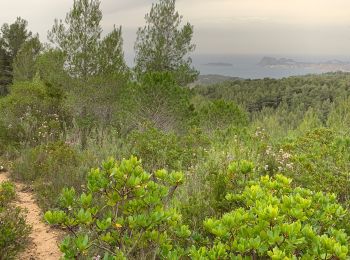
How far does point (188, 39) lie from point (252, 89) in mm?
52672

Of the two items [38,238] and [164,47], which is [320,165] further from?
[164,47]

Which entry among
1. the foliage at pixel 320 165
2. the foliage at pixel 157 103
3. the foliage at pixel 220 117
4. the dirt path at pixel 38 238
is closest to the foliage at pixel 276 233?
the foliage at pixel 320 165

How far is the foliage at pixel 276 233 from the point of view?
105 inches

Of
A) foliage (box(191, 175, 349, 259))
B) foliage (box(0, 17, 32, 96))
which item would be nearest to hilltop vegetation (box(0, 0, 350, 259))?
foliage (box(191, 175, 349, 259))

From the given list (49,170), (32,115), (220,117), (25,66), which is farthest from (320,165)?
(25,66)

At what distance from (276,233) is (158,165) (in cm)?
599

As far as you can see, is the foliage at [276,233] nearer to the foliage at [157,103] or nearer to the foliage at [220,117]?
the foliage at [157,103]

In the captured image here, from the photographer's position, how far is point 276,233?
2.70 m

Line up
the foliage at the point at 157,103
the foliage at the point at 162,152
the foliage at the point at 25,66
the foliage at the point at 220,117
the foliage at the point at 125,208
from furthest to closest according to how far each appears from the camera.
Answer: the foliage at the point at 25,66, the foliage at the point at 220,117, the foliage at the point at 157,103, the foliage at the point at 162,152, the foliage at the point at 125,208

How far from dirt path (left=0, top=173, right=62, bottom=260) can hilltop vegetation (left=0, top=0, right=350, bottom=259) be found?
0.65 feet

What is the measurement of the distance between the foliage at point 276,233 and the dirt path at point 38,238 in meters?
2.97

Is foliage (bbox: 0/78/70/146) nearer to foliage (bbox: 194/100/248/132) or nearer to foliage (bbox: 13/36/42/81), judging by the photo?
foliage (bbox: 194/100/248/132)

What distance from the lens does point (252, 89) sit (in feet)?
242

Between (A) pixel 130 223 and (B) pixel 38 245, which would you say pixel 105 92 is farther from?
(A) pixel 130 223
